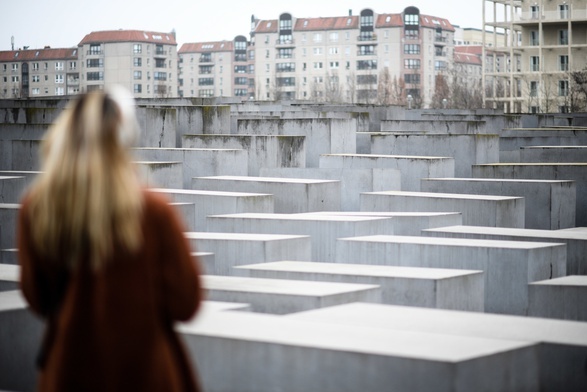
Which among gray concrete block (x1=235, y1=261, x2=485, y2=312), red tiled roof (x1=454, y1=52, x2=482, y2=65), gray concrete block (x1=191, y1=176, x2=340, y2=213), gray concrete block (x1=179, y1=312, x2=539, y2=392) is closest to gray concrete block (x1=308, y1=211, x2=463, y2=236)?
gray concrete block (x1=191, y1=176, x2=340, y2=213)

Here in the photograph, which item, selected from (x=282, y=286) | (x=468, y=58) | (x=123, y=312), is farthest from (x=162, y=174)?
(x=468, y=58)

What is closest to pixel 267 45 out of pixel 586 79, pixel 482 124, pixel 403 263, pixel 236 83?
pixel 236 83

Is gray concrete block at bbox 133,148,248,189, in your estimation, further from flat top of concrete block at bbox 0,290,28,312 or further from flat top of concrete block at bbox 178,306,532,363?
flat top of concrete block at bbox 178,306,532,363

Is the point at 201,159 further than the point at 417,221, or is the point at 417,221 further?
the point at 201,159

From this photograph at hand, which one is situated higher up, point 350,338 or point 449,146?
point 449,146

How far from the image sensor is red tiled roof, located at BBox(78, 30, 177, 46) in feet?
525

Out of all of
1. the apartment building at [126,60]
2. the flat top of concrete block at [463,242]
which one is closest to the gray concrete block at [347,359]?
the flat top of concrete block at [463,242]

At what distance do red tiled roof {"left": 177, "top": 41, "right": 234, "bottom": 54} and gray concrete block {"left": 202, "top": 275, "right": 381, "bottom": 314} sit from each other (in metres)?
176

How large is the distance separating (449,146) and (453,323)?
14261 millimetres

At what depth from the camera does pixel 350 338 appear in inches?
222

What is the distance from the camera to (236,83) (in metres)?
183

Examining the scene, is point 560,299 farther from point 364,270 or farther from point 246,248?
point 246,248

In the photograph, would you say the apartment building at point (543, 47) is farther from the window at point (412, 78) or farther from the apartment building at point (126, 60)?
the apartment building at point (126, 60)

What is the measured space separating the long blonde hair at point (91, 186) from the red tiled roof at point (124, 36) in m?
160
